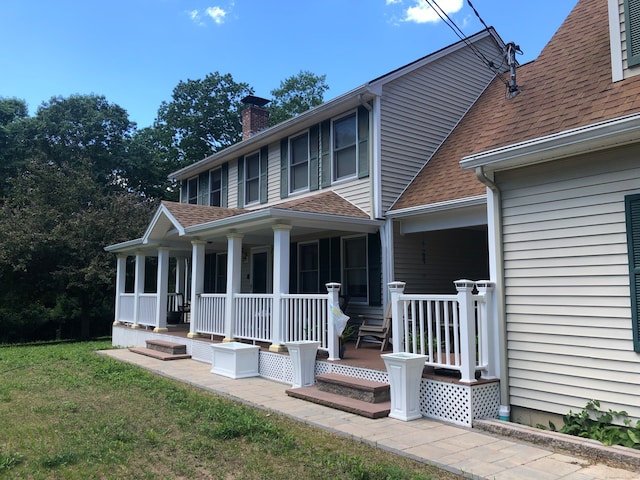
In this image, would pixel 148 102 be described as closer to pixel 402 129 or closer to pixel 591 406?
pixel 402 129

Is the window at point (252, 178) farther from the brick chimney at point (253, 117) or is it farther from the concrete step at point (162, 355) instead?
the concrete step at point (162, 355)

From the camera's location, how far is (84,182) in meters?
19.1

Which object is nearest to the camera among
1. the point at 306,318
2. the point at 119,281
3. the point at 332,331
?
the point at 332,331

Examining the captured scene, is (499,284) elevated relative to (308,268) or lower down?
lower down

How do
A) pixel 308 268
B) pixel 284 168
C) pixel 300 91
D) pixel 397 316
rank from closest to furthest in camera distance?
1. pixel 397 316
2. pixel 308 268
3. pixel 284 168
4. pixel 300 91

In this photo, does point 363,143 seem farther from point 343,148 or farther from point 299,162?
point 299,162

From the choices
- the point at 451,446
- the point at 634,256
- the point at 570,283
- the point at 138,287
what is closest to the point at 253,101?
the point at 138,287

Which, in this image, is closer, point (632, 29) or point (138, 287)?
point (632, 29)

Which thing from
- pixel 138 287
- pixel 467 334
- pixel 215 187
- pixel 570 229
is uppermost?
pixel 215 187

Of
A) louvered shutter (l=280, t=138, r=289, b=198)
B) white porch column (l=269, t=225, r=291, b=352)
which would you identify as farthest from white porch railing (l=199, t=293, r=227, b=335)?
louvered shutter (l=280, t=138, r=289, b=198)

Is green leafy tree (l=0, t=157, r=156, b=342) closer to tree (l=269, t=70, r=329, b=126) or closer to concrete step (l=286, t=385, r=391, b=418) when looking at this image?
concrete step (l=286, t=385, r=391, b=418)

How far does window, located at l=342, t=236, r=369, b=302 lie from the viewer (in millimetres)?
9688

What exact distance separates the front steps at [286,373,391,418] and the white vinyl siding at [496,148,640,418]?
4.76ft

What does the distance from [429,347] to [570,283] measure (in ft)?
5.47
